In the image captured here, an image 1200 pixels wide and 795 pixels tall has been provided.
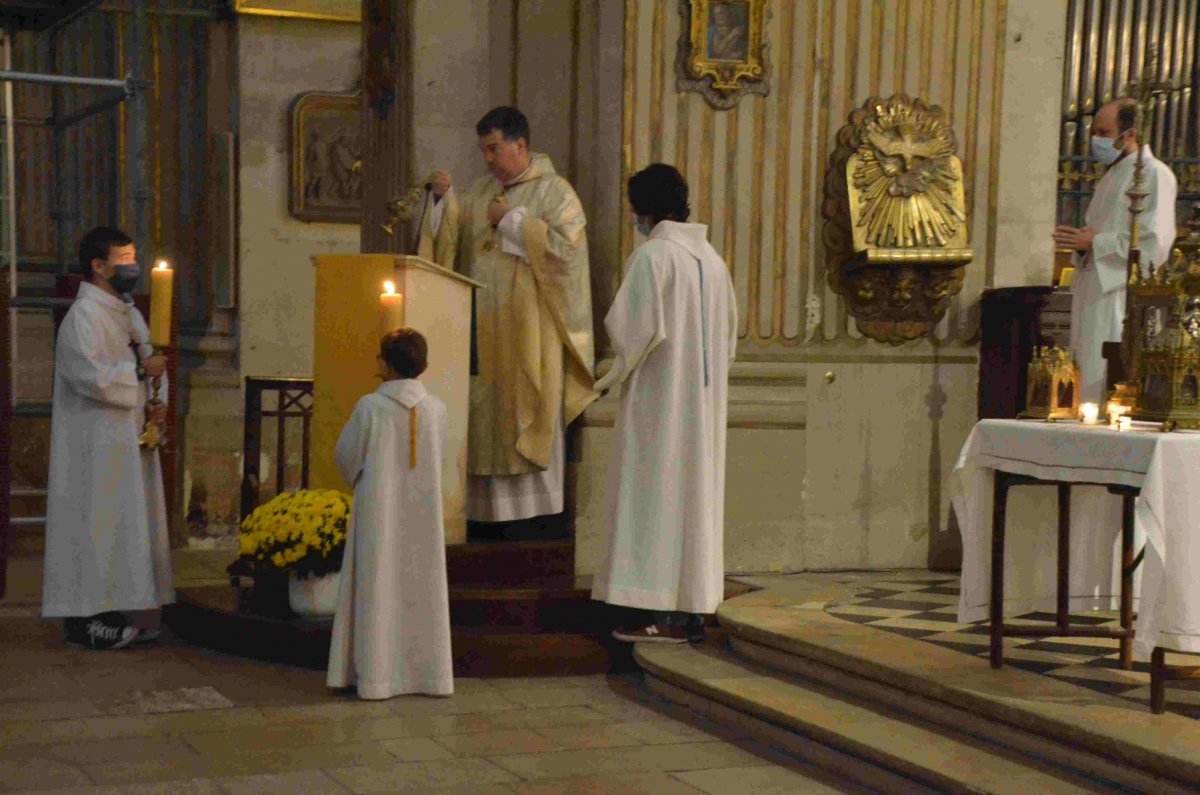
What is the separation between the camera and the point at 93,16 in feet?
34.0

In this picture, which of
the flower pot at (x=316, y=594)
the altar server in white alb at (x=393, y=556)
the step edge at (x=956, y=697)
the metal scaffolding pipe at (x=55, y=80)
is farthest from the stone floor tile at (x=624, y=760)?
the metal scaffolding pipe at (x=55, y=80)

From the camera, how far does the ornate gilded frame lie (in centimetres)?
741

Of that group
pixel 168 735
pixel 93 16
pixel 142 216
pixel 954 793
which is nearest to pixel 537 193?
pixel 142 216

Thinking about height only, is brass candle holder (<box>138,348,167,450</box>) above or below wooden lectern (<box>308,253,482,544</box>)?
below

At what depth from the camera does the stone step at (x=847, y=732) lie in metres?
4.46

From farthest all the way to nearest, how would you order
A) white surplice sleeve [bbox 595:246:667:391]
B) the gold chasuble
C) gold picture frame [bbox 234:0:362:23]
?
1. gold picture frame [bbox 234:0:362:23]
2. the gold chasuble
3. white surplice sleeve [bbox 595:246:667:391]

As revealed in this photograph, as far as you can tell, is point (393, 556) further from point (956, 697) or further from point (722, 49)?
point (722, 49)

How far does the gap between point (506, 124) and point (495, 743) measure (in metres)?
2.84

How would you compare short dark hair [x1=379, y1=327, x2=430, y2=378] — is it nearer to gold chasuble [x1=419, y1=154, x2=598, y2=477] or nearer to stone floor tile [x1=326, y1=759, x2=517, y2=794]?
gold chasuble [x1=419, y1=154, x2=598, y2=477]

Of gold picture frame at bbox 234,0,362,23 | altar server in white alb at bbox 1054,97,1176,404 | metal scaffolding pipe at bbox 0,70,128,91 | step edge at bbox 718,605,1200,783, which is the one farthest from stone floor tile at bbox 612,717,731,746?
gold picture frame at bbox 234,0,362,23

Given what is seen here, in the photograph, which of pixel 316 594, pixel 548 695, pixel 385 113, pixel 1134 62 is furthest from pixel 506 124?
pixel 1134 62

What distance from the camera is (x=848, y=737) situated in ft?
16.0

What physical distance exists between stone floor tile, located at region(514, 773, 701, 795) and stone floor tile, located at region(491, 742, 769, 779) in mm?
72

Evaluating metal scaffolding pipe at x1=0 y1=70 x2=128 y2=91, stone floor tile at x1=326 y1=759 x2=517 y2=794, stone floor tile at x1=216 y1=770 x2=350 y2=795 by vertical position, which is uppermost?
metal scaffolding pipe at x1=0 y1=70 x2=128 y2=91
